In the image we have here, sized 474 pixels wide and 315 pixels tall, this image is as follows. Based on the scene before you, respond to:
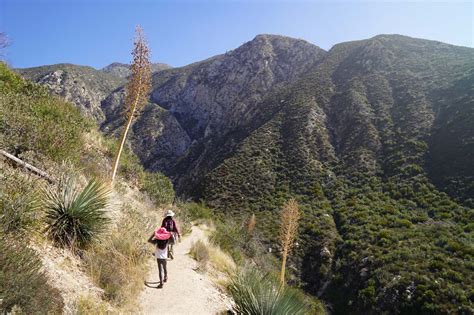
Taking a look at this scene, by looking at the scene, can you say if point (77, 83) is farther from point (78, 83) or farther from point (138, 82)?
point (138, 82)

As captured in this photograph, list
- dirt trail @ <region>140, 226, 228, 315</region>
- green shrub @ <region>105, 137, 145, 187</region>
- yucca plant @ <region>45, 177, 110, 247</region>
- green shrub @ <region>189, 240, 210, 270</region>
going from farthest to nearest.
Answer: green shrub @ <region>105, 137, 145, 187</region>, green shrub @ <region>189, 240, 210, 270</region>, dirt trail @ <region>140, 226, 228, 315</region>, yucca plant @ <region>45, 177, 110, 247</region>

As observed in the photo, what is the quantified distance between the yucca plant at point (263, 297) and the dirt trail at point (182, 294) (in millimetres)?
818

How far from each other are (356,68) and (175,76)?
2385 inches

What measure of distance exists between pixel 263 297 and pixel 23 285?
144 inches

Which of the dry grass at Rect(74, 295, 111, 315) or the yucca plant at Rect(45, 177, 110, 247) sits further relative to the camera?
the yucca plant at Rect(45, 177, 110, 247)

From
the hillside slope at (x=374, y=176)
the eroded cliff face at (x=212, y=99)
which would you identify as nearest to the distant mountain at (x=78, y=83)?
the eroded cliff face at (x=212, y=99)

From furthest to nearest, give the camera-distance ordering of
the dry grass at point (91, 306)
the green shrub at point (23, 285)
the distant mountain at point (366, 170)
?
the distant mountain at point (366, 170) < the dry grass at point (91, 306) < the green shrub at point (23, 285)

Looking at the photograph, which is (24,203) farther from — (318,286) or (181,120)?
(181,120)

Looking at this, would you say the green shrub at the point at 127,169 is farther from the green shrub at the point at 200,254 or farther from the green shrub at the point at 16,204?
the green shrub at the point at 16,204

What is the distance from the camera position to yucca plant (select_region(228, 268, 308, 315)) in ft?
17.8

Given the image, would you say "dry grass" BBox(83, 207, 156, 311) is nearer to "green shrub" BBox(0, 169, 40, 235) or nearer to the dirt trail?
the dirt trail

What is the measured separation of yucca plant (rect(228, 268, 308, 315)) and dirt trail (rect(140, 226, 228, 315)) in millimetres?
818

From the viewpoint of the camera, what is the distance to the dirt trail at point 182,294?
5.66 meters

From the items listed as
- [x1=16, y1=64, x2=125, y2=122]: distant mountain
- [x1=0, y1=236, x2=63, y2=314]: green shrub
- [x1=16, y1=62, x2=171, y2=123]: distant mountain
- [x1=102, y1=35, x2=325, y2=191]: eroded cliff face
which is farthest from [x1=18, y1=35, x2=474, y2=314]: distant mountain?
[x1=0, y1=236, x2=63, y2=314]: green shrub
